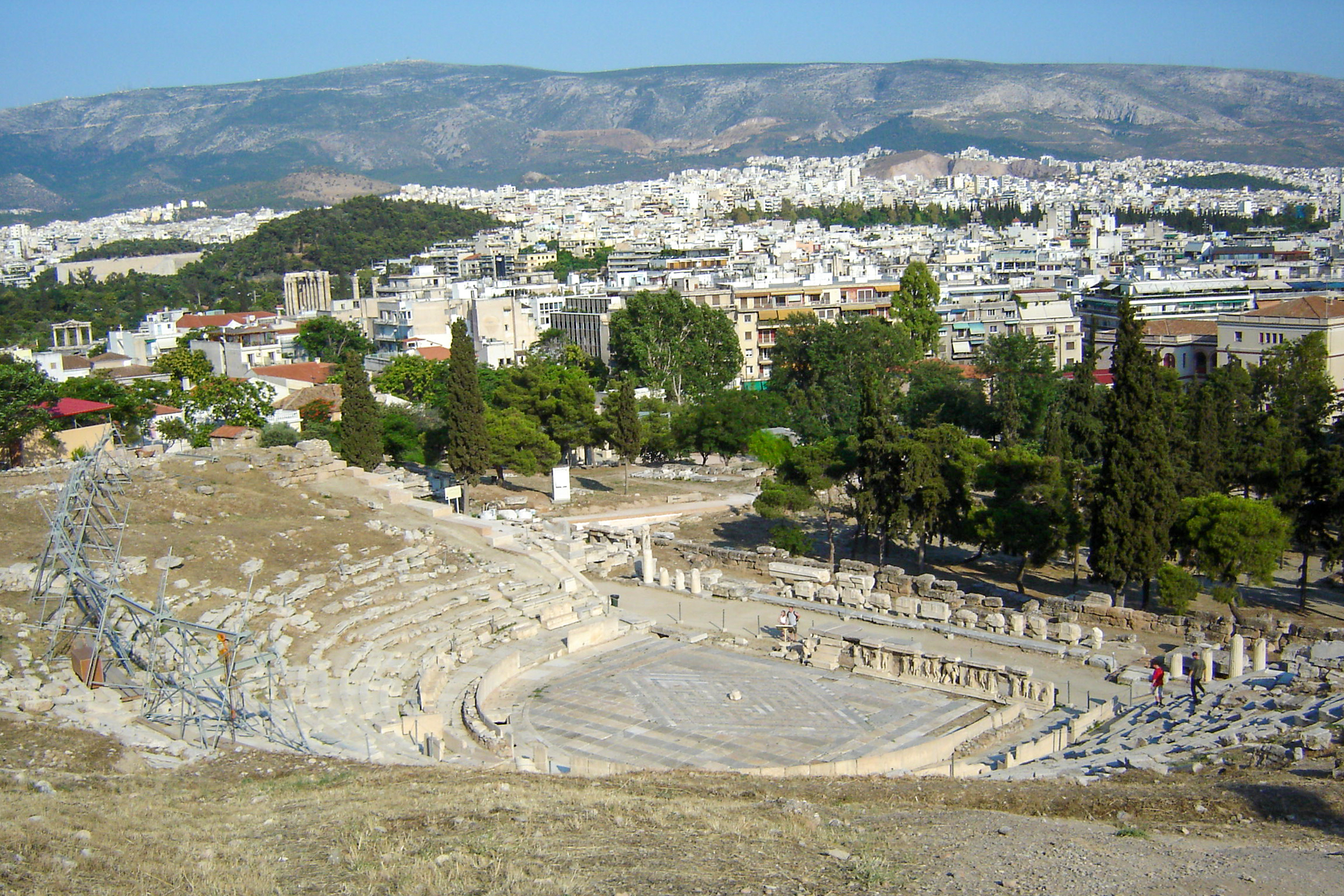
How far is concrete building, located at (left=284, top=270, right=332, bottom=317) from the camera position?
116938mm

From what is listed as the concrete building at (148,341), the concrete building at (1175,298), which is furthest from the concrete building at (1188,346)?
the concrete building at (148,341)

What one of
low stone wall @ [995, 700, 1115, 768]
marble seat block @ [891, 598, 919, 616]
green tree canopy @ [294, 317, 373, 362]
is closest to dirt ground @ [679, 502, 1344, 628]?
marble seat block @ [891, 598, 919, 616]

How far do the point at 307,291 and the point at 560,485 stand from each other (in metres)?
88.4

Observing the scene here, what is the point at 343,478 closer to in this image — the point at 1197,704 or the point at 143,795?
the point at 143,795

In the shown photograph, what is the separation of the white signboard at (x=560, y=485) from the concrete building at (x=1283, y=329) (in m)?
37.5

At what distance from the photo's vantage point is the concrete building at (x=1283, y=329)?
59156 millimetres

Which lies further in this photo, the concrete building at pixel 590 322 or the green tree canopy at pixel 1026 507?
the concrete building at pixel 590 322

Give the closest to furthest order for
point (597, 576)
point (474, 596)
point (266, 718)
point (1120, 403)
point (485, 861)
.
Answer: point (485, 861) < point (266, 718) < point (474, 596) < point (1120, 403) < point (597, 576)

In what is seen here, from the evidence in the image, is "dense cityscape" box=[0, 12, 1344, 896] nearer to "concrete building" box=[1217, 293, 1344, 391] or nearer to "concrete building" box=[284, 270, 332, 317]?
"concrete building" box=[1217, 293, 1344, 391]

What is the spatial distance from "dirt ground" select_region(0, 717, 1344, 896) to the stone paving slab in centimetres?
299

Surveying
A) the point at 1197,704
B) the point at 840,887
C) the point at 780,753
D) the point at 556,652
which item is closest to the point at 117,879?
the point at 840,887

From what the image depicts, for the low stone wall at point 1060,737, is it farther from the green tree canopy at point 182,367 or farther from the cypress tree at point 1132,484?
the green tree canopy at point 182,367

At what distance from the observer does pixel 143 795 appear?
12.7m

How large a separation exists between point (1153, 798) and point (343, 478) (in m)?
23.7
